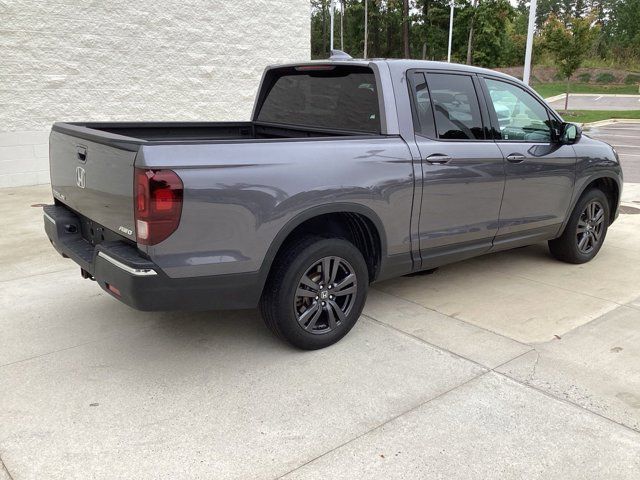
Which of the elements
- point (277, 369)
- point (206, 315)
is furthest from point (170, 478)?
point (206, 315)

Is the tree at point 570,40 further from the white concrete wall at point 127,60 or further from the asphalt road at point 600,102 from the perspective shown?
the white concrete wall at point 127,60

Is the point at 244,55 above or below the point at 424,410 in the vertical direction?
above

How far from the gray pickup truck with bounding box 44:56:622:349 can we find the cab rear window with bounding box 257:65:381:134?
0.01m

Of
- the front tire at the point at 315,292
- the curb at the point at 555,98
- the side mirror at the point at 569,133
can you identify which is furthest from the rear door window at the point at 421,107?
the curb at the point at 555,98

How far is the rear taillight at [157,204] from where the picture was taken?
289 cm

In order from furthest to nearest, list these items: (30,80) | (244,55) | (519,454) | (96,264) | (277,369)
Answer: (244,55) < (30,80) < (277,369) < (96,264) < (519,454)

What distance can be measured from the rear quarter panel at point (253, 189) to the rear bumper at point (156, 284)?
5 cm

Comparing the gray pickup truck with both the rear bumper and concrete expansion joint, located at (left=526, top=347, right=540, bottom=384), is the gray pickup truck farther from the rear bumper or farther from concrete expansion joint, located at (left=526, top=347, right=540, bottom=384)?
concrete expansion joint, located at (left=526, top=347, right=540, bottom=384)

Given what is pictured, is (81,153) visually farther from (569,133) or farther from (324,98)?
(569,133)

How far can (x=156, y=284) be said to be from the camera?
300 centimetres

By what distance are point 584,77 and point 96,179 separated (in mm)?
55656

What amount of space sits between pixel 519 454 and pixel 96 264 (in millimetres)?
2423

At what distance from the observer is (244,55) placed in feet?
37.1

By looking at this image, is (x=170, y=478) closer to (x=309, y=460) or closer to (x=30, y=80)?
(x=309, y=460)
